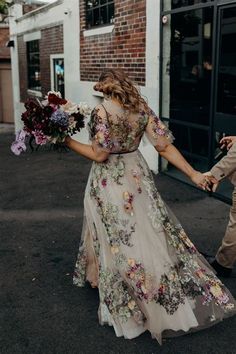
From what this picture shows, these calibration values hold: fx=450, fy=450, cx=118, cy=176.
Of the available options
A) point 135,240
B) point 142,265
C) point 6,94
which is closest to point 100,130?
point 135,240

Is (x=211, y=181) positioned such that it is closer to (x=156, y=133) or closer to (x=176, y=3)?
(x=156, y=133)

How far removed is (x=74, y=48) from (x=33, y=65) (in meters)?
4.84

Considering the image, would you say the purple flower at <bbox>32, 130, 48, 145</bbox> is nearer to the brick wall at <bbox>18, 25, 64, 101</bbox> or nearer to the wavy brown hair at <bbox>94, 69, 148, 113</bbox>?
the wavy brown hair at <bbox>94, 69, 148, 113</bbox>

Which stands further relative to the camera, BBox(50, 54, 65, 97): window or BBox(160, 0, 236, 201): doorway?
BBox(50, 54, 65, 97): window

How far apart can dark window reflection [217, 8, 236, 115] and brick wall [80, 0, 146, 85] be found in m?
2.21

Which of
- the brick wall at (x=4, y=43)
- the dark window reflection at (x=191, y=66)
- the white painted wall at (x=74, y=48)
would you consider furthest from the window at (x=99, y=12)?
the brick wall at (x=4, y=43)

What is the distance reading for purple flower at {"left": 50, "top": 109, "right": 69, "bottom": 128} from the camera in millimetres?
3549

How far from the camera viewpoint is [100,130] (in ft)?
11.3

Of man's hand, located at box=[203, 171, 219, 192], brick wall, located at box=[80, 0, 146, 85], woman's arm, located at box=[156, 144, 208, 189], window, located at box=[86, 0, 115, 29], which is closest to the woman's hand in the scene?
woman's arm, located at box=[156, 144, 208, 189]

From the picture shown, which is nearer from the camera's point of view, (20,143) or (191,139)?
(20,143)

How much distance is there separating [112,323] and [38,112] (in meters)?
1.78

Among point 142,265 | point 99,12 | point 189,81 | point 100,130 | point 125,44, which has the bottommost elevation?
point 142,265

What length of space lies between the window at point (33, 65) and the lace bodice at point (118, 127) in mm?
13170

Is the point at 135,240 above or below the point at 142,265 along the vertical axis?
above
